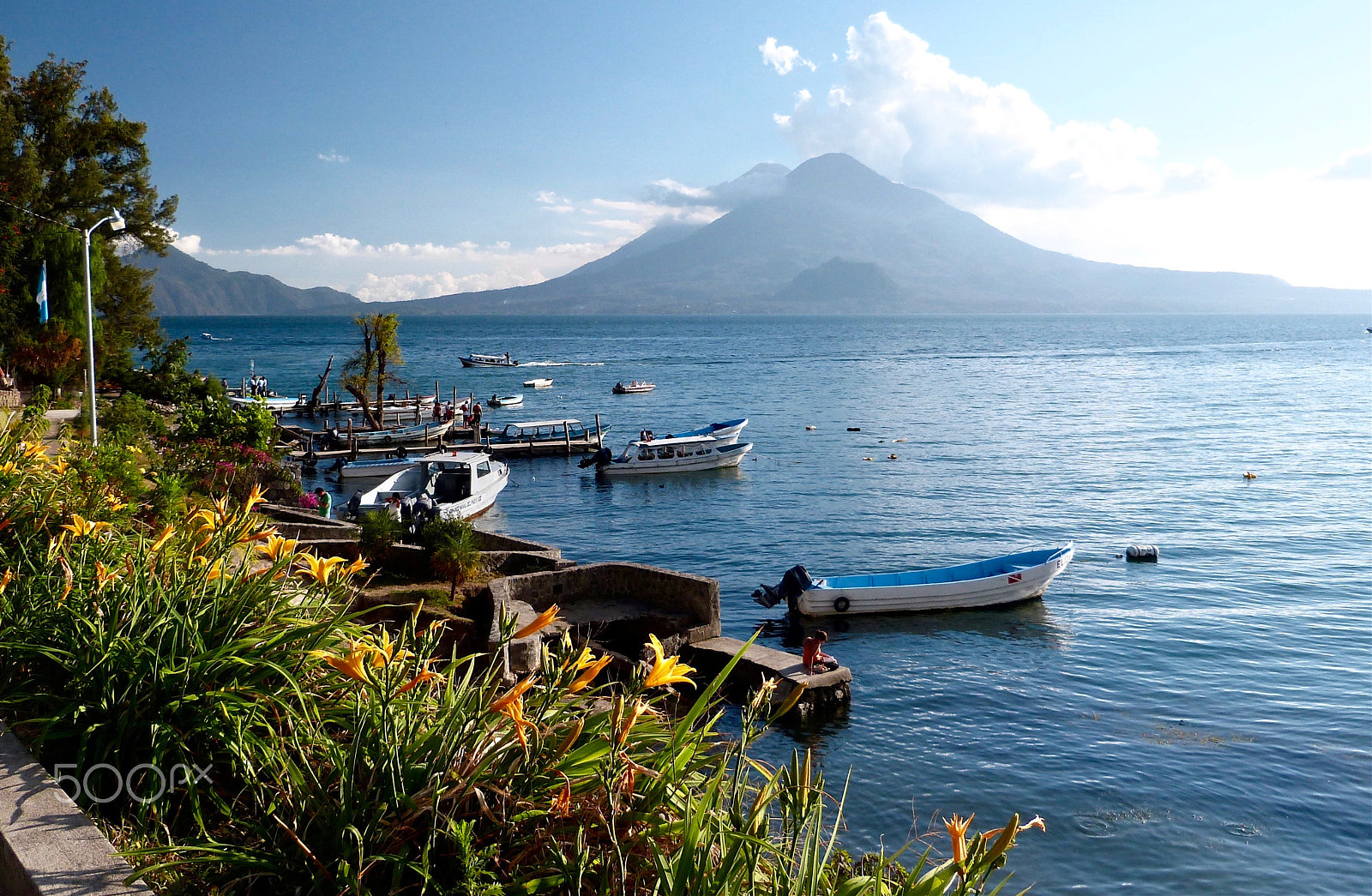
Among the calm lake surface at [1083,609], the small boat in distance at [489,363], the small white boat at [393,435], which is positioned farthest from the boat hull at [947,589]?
the small boat in distance at [489,363]

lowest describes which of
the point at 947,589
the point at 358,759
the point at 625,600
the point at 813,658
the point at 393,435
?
the point at 947,589

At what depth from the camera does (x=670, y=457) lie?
43.1m

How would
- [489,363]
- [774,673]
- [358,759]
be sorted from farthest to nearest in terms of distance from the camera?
[489,363] → [774,673] → [358,759]

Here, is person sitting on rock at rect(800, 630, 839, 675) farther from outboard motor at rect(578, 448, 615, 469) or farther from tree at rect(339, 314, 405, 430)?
tree at rect(339, 314, 405, 430)

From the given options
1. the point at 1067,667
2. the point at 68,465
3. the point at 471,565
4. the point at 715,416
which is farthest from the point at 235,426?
the point at 715,416

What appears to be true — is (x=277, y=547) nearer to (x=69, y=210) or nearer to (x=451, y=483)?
(x=451, y=483)

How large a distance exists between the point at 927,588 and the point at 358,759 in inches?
808

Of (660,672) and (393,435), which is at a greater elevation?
(660,672)

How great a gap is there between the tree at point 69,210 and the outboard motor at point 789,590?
2222 centimetres

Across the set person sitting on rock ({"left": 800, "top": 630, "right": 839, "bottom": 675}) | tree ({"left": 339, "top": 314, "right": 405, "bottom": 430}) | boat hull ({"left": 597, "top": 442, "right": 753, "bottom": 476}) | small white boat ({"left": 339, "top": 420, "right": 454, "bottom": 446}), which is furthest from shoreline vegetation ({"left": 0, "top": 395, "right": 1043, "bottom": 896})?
tree ({"left": 339, "top": 314, "right": 405, "bottom": 430})

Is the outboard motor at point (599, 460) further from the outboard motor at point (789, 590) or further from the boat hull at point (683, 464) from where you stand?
the outboard motor at point (789, 590)

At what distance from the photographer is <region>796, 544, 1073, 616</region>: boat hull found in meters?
21.9

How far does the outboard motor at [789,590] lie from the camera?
2189 cm

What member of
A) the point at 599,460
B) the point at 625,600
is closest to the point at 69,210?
the point at 599,460
